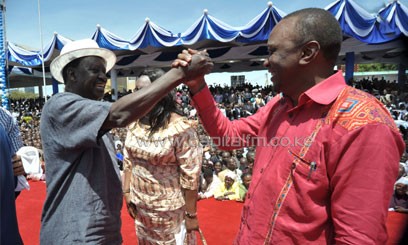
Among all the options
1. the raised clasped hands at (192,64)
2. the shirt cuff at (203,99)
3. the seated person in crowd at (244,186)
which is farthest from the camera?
the seated person in crowd at (244,186)

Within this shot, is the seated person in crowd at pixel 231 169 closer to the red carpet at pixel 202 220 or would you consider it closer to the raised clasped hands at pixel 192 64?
the red carpet at pixel 202 220

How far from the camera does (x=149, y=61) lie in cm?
1325

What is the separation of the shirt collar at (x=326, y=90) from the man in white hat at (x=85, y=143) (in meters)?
0.44

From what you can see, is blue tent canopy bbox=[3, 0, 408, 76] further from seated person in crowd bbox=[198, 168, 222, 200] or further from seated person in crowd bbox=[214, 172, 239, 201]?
seated person in crowd bbox=[198, 168, 222, 200]

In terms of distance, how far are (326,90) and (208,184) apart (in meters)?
4.95

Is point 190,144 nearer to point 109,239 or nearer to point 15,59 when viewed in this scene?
point 109,239

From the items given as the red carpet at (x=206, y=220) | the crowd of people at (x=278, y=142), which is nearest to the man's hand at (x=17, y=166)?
the crowd of people at (x=278, y=142)

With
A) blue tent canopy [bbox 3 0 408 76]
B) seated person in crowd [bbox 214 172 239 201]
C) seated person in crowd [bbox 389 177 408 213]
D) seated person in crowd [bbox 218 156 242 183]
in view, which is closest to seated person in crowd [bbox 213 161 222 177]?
seated person in crowd [bbox 218 156 242 183]

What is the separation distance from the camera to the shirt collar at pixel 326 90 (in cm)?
105

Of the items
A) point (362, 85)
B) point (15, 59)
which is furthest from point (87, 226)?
point (362, 85)

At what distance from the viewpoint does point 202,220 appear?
440 centimetres

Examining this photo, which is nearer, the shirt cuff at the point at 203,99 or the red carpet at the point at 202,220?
the shirt cuff at the point at 203,99

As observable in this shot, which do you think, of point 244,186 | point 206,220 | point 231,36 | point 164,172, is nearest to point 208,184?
point 244,186

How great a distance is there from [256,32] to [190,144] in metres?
6.45
